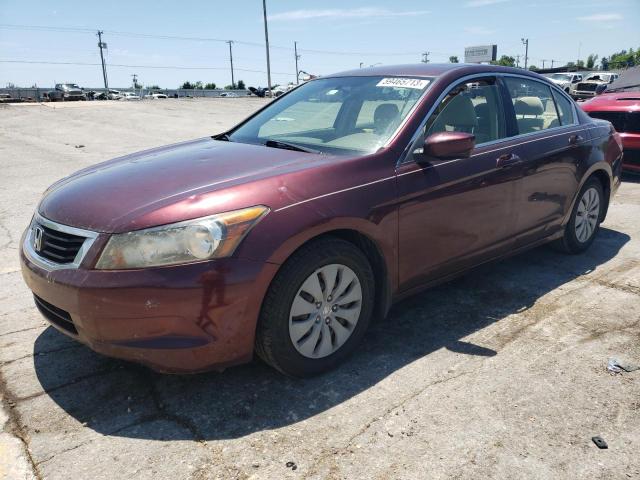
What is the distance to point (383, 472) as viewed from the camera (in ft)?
7.19

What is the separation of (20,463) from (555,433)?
2.32m

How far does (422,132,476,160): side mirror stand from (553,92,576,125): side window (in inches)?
70.9

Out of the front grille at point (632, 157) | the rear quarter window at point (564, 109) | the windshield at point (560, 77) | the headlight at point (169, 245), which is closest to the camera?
the headlight at point (169, 245)

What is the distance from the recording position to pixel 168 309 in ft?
7.72

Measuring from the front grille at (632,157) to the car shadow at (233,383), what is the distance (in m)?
5.45

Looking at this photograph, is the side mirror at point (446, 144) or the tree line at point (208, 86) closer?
the side mirror at point (446, 144)

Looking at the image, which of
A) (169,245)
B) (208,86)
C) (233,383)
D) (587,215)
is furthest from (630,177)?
(208,86)

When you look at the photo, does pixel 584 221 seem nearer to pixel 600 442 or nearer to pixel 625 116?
pixel 600 442

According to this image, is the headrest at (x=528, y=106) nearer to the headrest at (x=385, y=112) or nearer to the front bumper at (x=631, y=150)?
the headrest at (x=385, y=112)

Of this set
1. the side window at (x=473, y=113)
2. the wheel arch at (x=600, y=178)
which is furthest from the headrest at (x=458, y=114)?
the wheel arch at (x=600, y=178)

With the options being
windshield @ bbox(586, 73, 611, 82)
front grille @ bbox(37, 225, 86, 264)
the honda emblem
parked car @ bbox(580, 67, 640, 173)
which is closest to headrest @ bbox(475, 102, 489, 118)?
front grille @ bbox(37, 225, 86, 264)

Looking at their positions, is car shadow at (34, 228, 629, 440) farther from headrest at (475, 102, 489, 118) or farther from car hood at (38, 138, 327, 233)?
headrest at (475, 102, 489, 118)

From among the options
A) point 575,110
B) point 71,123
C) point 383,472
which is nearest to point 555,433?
point 383,472

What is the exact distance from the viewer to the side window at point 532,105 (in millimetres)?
4016
